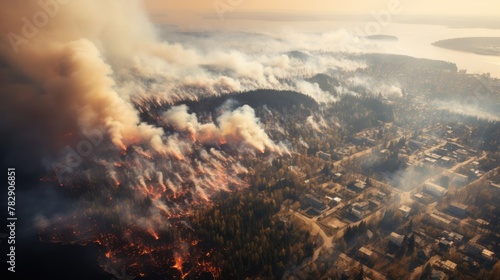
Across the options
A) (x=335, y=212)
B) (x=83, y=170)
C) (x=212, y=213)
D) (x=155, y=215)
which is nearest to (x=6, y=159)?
(x=83, y=170)

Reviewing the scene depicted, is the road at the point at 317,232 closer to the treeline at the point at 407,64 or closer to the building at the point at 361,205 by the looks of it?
the building at the point at 361,205

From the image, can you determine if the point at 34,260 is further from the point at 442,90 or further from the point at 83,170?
the point at 442,90

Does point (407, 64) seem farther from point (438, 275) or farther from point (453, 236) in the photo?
point (438, 275)

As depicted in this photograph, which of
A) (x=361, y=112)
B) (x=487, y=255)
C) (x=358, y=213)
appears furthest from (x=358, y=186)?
(x=361, y=112)

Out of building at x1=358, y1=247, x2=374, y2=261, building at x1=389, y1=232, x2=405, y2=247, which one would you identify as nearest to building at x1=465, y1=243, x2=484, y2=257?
building at x1=389, y1=232, x2=405, y2=247

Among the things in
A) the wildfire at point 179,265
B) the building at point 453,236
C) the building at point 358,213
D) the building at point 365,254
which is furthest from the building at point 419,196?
the wildfire at point 179,265

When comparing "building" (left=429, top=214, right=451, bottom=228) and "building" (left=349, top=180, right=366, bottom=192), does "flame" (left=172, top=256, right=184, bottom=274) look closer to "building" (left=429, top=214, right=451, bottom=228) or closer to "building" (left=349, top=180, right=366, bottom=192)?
"building" (left=349, top=180, right=366, bottom=192)
